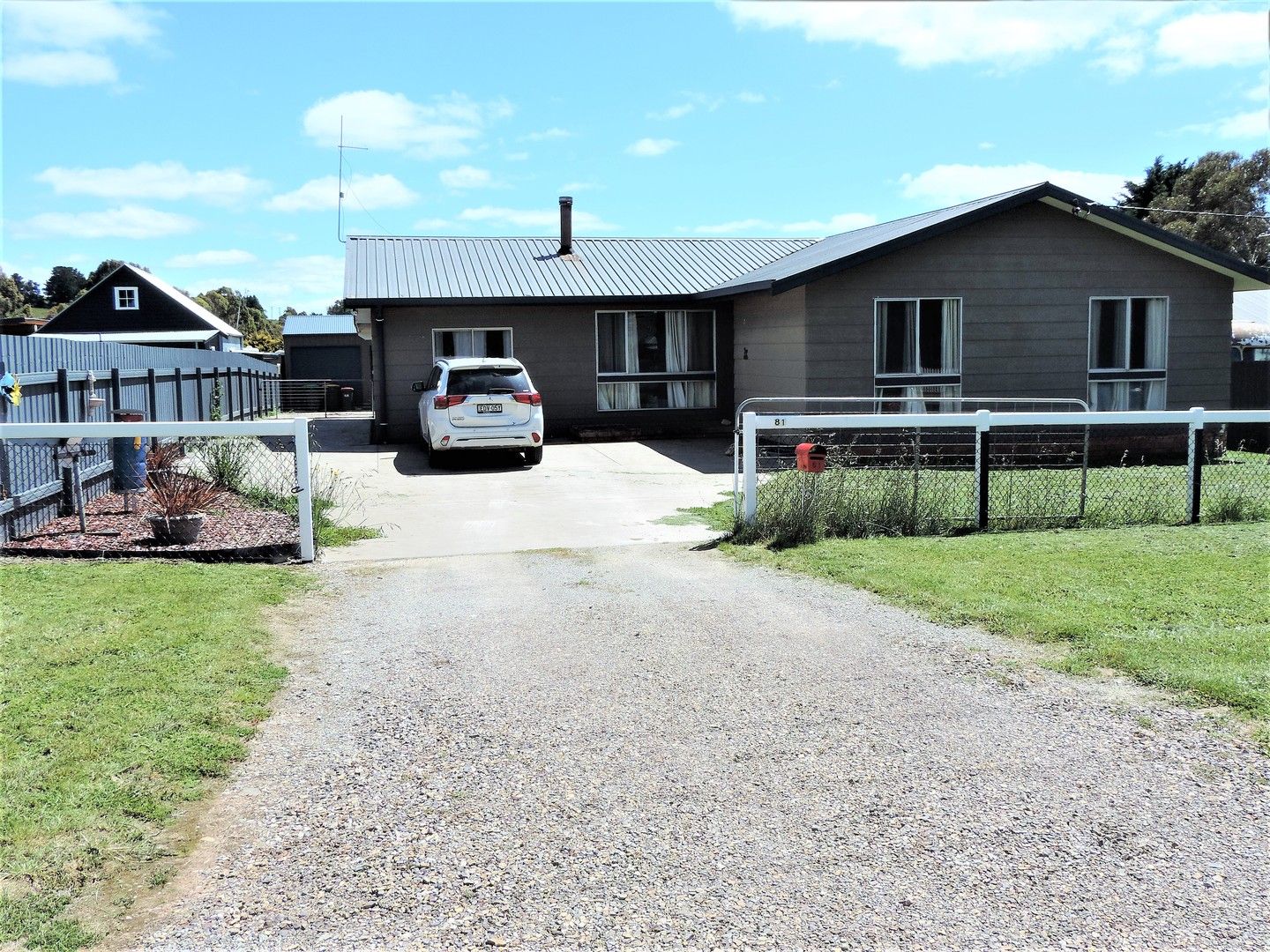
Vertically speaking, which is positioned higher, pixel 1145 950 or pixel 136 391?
pixel 136 391

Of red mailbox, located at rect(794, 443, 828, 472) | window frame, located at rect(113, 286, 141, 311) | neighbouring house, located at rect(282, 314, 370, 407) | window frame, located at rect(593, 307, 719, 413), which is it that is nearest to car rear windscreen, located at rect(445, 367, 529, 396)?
window frame, located at rect(593, 307, 719, 413)

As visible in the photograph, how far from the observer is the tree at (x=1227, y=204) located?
48.3 meters

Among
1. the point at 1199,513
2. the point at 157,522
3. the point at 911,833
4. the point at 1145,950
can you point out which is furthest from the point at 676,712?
the point at 1199,513

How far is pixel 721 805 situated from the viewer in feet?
13.8

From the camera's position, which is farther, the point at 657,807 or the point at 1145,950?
the point at 657,807

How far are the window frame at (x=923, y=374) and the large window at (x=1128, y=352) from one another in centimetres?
233

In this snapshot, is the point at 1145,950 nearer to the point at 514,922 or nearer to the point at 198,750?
the point at 514,922

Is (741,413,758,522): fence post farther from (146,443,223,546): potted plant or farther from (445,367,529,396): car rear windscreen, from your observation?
(445,367,529,396): car rear windscreen

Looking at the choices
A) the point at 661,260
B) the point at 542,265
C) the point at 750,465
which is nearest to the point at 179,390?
the point at 542,265

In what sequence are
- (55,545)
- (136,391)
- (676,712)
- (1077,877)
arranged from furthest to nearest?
(136,391) < (55,545) < (676,712) < (1077,877)

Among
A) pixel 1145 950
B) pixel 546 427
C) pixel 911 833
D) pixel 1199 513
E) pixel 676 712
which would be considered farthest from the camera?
pixel 546 427

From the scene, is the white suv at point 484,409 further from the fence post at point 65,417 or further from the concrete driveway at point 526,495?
the fence post at point 65,417

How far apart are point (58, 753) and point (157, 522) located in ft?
16.6

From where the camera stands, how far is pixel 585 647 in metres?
6.39
